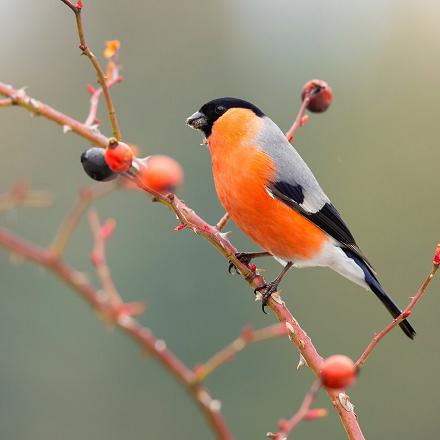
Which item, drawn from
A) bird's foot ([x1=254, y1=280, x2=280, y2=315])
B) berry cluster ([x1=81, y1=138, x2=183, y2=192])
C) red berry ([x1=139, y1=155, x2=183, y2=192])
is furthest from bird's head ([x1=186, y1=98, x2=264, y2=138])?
red berry ([x1=139, y1=155, x2=183, y2=192])

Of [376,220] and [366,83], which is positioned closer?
[376,220]

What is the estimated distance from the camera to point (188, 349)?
23.9 feet

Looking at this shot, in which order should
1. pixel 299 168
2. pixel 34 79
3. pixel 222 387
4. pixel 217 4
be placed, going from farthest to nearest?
pixel 217 4 < pixel 34 79 < pixel 222 387 < pixel 299 168

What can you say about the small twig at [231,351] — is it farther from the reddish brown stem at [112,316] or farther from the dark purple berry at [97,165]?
the dark purple berry at [97,165]

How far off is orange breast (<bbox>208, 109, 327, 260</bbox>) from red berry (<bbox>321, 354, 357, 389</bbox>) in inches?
46.6

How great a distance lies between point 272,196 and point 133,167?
3.47ft

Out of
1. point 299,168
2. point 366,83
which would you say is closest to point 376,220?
point 366,83

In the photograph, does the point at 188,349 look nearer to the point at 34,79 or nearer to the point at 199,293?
the point at 199,293

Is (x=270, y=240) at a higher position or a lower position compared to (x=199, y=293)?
higher

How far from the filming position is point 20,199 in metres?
0.79

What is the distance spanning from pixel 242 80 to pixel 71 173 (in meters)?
Answer: 3.12

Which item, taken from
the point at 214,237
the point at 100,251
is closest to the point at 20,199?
the point at 100,251

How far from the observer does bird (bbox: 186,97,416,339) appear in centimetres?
207

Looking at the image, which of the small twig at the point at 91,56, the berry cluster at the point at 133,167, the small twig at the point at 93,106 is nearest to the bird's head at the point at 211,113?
the small twig at the point at 93,106
